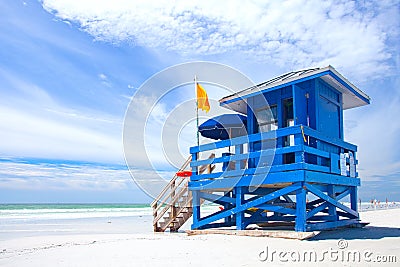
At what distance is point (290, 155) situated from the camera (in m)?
10.5

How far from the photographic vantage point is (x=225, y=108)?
12.7 metres

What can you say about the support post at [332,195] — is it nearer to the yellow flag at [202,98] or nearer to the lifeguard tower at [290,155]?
the lifeguard tower at [290,155]

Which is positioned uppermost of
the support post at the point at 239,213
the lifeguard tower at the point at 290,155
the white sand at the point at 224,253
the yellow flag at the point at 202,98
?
the yellow flag at the point at 202,98

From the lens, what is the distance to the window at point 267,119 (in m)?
10.8

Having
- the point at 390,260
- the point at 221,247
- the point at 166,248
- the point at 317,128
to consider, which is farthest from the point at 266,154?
the point at 390,260

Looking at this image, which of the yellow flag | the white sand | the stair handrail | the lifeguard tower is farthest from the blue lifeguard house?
the stair handrail

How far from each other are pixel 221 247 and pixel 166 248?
115 cm

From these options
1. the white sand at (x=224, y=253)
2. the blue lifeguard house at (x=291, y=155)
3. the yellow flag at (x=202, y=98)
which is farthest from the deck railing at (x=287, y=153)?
the white sand at (x=224, y=253)

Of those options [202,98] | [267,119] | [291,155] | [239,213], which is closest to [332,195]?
[291,155]

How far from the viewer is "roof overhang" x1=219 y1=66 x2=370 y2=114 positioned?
9578 millimetres

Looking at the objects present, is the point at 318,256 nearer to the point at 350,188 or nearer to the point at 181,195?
the point at 350,188

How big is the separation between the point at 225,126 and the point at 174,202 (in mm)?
3372

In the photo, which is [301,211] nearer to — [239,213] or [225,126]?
[239,213]

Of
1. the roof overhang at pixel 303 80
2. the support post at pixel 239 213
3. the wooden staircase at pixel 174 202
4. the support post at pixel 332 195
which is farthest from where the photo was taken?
the wooden staircase at pixel 174 202
